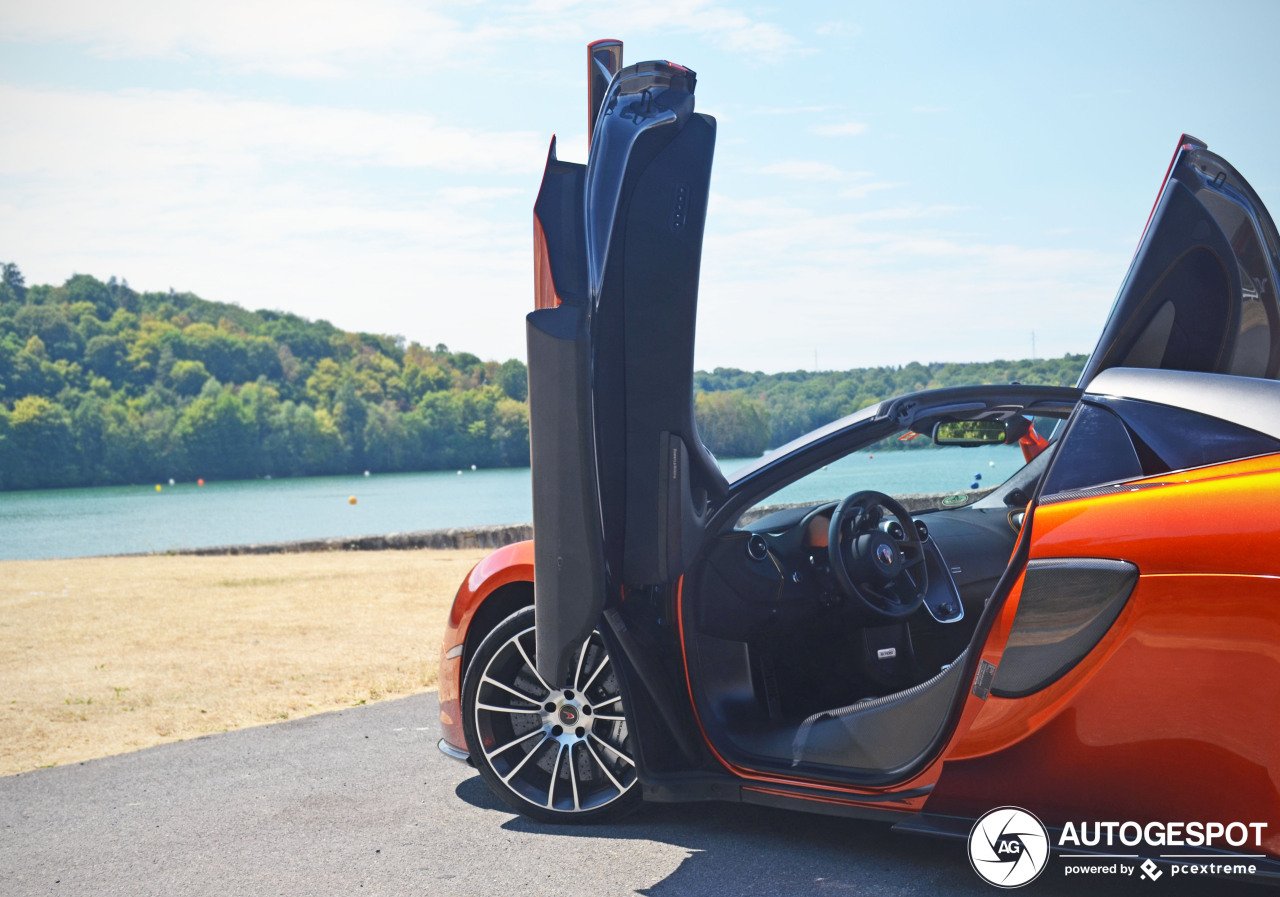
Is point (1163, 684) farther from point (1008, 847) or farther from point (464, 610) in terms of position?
point (464, 610)

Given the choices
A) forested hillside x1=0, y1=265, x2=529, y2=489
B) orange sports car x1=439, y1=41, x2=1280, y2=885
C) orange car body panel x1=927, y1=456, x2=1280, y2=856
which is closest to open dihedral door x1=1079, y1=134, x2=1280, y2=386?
orange sports car x1=439, y1=41, x2=1280, y2=885

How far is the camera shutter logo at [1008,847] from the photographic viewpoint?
2.81 m

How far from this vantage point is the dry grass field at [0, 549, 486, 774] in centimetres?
589

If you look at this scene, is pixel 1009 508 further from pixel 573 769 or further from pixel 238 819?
pixel 238 819

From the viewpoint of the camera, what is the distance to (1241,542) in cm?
241

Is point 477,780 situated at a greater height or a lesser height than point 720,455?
lesser

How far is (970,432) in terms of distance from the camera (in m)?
3.88

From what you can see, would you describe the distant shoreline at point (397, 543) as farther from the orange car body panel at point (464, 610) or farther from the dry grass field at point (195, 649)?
the orange car body panel at point (464, 610)

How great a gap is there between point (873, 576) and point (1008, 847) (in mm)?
1133

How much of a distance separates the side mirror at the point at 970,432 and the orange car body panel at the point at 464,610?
1.62 meters

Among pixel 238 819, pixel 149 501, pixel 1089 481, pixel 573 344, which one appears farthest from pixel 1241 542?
pixel 149 501

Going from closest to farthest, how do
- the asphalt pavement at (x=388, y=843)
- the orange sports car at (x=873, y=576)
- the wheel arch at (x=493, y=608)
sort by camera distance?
the orange sports car at (x=873, y=576) → the asphalt pavement at (x=388, y=843) → the wheel arch at (x=493, y=608)

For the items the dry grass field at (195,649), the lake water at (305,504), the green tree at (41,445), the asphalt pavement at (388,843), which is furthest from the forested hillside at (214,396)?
the asphalt pavement at (388,843)

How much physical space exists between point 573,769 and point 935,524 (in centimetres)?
180
